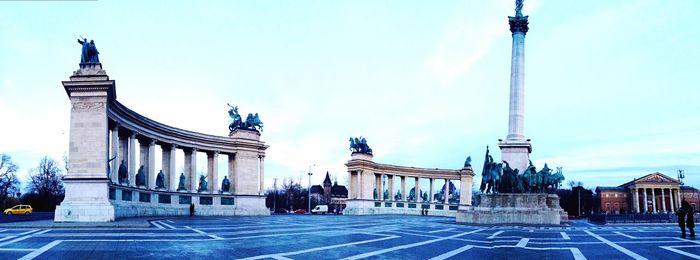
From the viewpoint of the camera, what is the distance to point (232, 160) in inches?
2576

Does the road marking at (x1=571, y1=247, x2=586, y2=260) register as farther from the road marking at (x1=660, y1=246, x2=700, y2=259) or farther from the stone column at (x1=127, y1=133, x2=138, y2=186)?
the stone column at (x1=127, y1=133, x2=138, y2=186)

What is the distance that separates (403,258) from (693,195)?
609 ft

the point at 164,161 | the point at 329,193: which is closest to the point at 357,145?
the point at 164,161

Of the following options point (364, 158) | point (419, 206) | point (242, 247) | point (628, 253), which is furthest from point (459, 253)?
point (419, 206)

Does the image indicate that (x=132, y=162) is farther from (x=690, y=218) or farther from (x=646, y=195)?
(x=646, y=195)

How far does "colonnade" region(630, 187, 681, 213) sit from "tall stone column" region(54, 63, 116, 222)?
471ft

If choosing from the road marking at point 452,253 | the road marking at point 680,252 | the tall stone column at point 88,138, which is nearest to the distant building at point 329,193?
the tall stone column at point 88,138

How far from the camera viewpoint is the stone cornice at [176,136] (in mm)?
40281

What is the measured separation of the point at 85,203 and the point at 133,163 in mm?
12124

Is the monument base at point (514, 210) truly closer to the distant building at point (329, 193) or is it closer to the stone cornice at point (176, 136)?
the stone cornice at point (176, 136)

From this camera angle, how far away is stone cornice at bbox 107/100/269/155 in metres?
40.3

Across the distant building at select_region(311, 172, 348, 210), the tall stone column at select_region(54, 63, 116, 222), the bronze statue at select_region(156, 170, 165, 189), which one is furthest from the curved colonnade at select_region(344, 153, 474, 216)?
the distant building at select_region(311, 172, 348, 210)

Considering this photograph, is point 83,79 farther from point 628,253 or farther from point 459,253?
point 628,253

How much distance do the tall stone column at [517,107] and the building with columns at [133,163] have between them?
28.1 m
